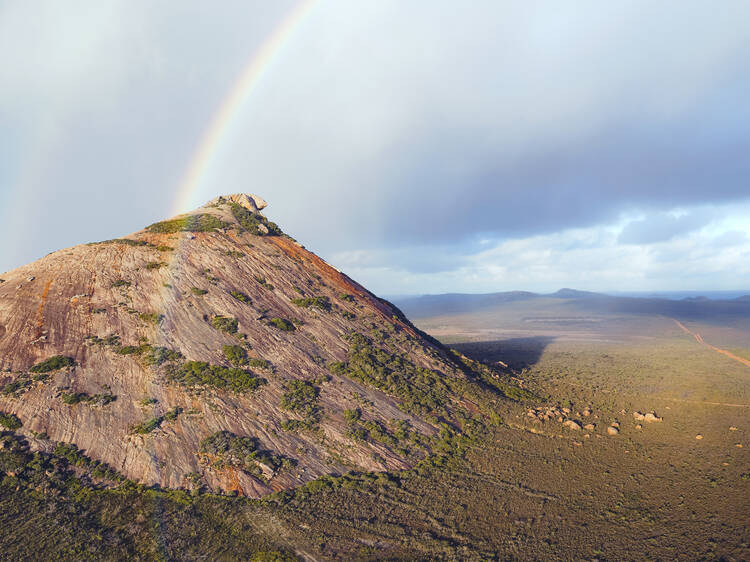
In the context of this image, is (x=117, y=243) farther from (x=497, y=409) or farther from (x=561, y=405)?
(x=561, y=405)

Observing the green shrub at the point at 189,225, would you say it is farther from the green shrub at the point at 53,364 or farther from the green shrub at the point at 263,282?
the green shrub at the point at 53,364

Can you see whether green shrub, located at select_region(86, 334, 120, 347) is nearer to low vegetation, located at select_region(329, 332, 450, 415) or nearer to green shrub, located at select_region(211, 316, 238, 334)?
green shrub, located at select_region(211, 316, 238, 334)

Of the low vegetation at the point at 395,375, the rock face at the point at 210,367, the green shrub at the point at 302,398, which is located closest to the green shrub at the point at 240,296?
the rock face at the point at 210,367

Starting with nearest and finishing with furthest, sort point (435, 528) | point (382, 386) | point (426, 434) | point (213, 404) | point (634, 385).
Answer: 1. point (435, 528)
2. point (213, 404)
3. point (426, 434)
4. point (382, 386)
5. point (634, 385)

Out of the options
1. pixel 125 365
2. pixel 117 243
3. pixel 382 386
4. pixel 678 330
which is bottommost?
pixel 678 330

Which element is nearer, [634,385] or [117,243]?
[117,243]

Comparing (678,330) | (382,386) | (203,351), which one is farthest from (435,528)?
(678,330)
